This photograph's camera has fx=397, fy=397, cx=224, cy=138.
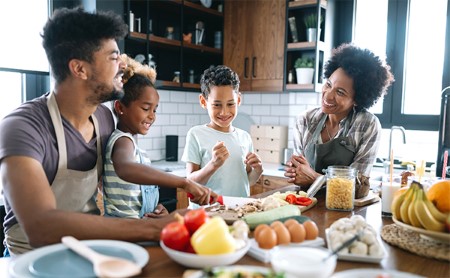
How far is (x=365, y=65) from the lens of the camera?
2.45 metres

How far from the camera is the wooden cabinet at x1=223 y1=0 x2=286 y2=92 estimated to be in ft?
12.8

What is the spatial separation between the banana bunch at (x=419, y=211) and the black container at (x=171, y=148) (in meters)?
2.92

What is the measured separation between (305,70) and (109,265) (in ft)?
10.2

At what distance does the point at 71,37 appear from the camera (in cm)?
156

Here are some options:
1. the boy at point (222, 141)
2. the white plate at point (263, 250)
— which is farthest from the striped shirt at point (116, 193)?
the white plate at point (263, 250)

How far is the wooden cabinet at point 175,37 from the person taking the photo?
3596 millimetres

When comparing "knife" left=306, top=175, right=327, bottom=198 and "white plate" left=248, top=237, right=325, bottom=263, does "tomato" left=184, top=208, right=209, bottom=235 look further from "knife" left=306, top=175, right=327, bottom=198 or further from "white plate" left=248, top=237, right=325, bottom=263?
"knife" left=306, top=175, right=327, bottom=198

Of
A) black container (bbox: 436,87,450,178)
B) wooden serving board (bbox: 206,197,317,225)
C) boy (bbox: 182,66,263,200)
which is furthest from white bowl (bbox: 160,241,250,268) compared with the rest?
black container (bbox: 436,87,450,178)

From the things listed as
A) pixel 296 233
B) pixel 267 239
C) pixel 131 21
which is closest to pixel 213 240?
pixel 267 239

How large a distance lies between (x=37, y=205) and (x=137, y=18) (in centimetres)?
279

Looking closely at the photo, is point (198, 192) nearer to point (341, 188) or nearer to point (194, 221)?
point (194, 221)

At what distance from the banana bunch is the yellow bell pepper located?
24.5 inches

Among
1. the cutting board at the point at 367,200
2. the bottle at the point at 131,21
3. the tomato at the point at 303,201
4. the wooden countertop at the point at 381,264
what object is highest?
the bottle at the point at 131,21

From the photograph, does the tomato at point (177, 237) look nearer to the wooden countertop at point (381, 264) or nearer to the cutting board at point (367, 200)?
the wooden countertop at point (381, 264)
